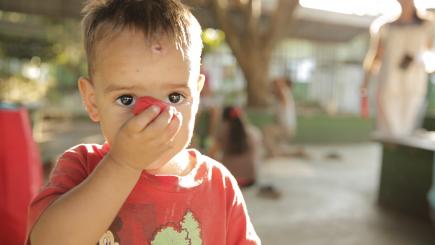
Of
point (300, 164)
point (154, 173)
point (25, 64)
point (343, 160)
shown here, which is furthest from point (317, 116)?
point (25, 64)

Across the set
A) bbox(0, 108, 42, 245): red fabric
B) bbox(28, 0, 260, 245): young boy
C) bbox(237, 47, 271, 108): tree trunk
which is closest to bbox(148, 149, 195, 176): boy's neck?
bbox(28, 0, 260, 245): young boy

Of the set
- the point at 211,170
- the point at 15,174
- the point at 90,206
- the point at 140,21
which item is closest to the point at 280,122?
the point at 15,174

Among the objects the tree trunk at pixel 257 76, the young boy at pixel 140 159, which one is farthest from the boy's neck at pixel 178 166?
the tree trunk at pixel 257 76

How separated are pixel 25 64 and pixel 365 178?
12.4 m

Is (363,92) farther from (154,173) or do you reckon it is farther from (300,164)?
(154,173)

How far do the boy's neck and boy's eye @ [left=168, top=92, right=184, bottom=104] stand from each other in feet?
0.56

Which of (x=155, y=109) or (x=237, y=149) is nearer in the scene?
(x=155, y=109)

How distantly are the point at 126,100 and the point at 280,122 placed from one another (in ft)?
20.9

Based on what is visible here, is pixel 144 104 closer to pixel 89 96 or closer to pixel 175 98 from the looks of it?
pixel 175 98

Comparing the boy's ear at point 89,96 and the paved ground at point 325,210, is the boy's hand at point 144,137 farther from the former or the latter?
the paved ground at point 325,210

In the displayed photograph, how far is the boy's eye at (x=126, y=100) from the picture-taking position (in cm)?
80

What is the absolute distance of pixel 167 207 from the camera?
0.93 m

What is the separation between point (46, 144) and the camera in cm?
616

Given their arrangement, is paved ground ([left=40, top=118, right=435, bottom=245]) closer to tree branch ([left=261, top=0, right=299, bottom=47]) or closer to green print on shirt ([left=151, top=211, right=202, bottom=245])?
green print on shirt ([left=151, top=211, right=202, bottom=245])
